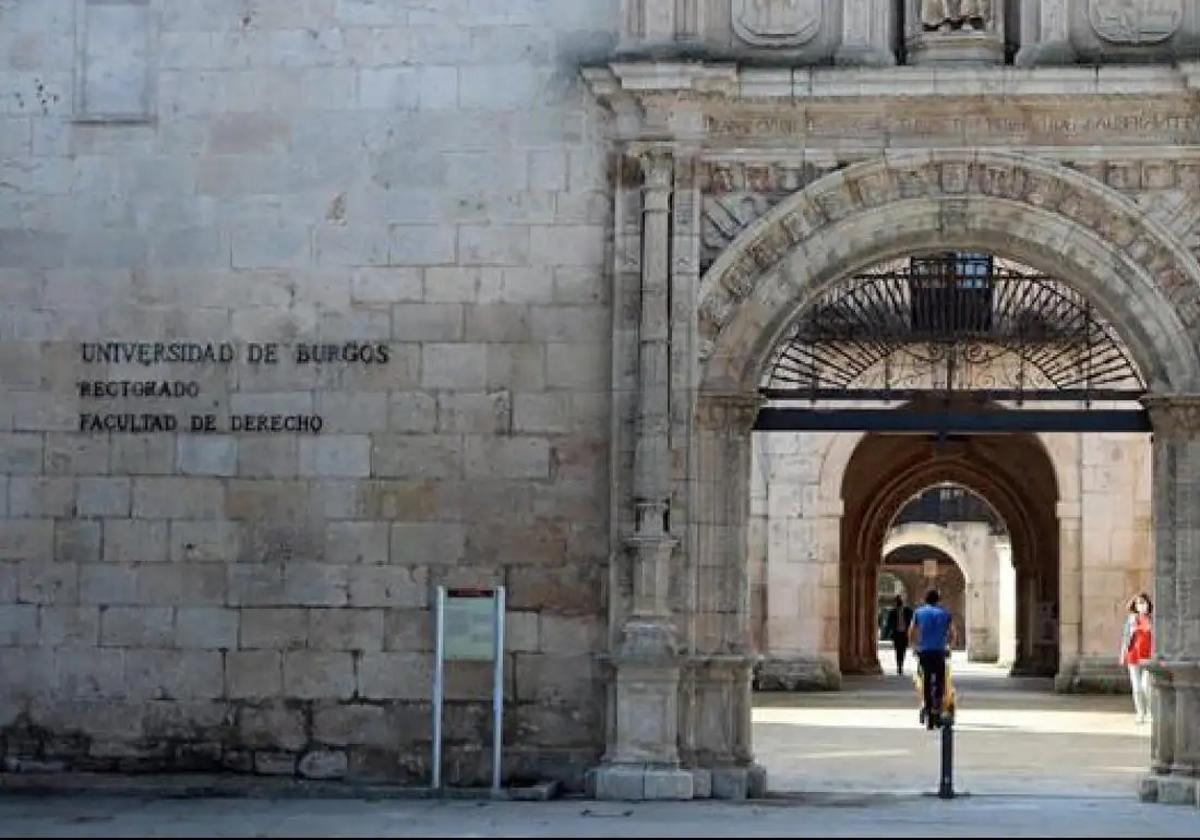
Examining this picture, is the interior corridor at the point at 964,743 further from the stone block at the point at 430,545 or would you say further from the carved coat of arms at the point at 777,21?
the carved coat of arms at the point at 777,21

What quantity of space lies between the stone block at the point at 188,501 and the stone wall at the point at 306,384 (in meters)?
0.01

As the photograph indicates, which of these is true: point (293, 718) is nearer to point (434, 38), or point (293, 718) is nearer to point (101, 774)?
point (101, 774)

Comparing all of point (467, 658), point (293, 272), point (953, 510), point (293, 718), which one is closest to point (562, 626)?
point (467, 658)

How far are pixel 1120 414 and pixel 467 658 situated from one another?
4.36 meters

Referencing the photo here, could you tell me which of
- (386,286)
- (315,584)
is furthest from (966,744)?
(386,286)

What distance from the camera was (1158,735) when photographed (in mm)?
14906

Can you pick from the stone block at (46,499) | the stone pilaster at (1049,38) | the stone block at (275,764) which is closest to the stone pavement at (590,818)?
the stone block at (275,764)

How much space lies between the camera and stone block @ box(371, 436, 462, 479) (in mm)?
15172

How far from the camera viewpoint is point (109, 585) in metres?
15.3

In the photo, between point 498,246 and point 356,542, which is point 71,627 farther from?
point 498,246

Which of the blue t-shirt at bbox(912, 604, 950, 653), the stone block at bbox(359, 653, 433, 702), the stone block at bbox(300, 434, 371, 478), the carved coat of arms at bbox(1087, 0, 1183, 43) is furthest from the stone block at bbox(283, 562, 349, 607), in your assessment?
the blue t-shirt at bbox(912, 604, 950, 653)

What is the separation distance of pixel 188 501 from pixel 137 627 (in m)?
0.84

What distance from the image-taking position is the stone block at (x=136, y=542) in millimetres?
15328

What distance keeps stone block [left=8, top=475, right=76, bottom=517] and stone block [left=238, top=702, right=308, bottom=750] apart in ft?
5.79
